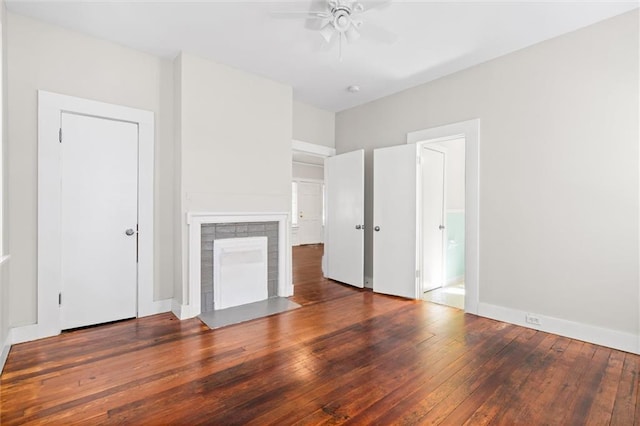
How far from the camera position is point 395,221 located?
421 centimetres

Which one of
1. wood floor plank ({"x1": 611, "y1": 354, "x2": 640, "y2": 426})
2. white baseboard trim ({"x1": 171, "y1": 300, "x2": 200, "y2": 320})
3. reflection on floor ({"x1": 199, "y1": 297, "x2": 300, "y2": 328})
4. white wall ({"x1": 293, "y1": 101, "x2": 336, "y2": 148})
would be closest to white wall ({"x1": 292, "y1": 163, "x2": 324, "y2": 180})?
white wall ({"x1": 293, "y1": 101, "x2": 336, "y2": 148})

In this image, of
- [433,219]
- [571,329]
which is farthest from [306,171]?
[571,329]

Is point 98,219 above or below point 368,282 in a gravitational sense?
above

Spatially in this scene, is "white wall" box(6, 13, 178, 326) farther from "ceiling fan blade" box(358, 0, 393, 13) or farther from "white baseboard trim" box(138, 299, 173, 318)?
"ceiling fan blade" box(358, 0, 393, 13)

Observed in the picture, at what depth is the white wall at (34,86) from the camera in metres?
2.62

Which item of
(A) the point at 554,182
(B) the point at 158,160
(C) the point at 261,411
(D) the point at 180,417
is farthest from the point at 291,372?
(A) the point at 554,182

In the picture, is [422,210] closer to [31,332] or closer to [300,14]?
[300,14]

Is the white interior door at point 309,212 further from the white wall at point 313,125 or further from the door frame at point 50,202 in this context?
the door frame at point 50,202

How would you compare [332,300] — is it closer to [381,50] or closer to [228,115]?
[228,115]

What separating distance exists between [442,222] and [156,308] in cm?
407

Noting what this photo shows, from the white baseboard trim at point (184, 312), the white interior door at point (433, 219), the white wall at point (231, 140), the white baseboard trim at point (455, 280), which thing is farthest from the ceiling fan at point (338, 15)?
the white baseboard trim at point (455, 280)

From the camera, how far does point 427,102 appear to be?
12.9ft

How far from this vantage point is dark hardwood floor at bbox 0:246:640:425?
5.71 ft

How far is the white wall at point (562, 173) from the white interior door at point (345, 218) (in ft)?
5.22
